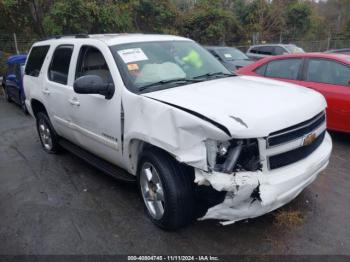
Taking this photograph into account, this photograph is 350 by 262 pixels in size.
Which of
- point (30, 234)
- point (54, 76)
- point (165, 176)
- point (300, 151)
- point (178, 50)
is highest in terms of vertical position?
point (178, 50)

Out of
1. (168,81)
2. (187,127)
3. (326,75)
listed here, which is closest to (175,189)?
(187,127)

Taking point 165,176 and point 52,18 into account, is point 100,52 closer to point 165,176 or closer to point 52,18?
point 165,176

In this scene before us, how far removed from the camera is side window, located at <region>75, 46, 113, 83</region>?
412cm

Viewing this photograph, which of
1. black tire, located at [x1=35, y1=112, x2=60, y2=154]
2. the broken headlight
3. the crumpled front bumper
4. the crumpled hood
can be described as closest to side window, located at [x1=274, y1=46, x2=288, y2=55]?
black tire, located at [x1=35, y1=112, x2=60, y2=154]

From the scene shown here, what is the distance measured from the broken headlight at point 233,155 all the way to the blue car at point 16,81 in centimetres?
779

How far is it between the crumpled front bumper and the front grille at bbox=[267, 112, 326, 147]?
0.25 m

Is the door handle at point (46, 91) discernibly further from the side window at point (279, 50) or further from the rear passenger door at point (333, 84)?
the side window at point (279, 50)

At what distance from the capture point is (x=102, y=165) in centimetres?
447

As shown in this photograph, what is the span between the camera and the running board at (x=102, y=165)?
409 centimetres

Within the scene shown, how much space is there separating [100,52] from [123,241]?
6.94ft

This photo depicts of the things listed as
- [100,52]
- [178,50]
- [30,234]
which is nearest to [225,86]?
[178,50]

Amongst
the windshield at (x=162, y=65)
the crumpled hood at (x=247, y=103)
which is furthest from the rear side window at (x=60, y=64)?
the crumpled hood at (x=247, y=103)

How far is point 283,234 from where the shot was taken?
347 centimetres

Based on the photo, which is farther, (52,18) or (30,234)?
(52,18)
